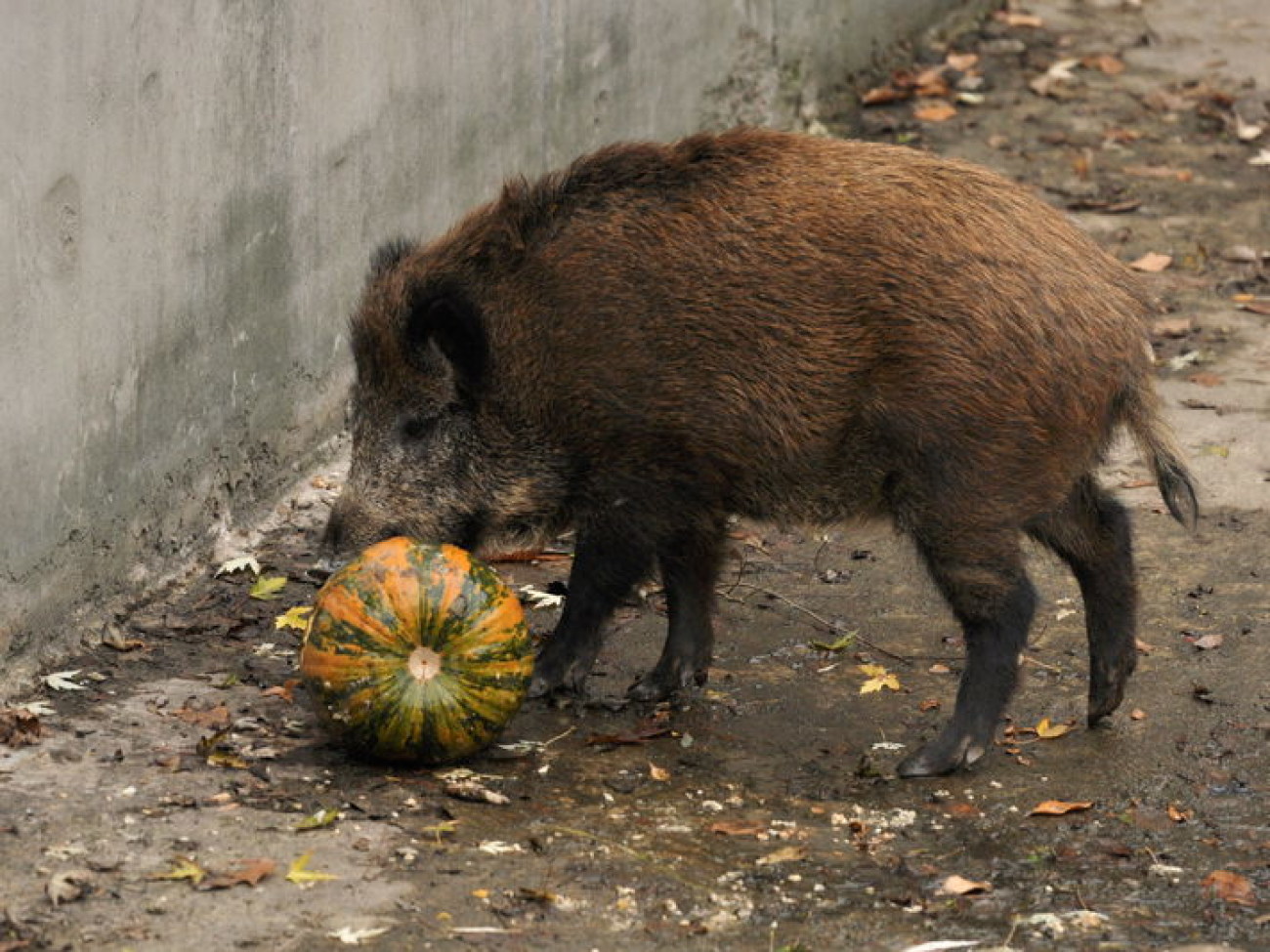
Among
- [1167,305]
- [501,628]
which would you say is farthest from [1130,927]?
[1167,305]

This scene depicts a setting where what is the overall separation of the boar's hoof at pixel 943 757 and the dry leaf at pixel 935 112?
5.60 metres

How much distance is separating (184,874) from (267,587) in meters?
2.05

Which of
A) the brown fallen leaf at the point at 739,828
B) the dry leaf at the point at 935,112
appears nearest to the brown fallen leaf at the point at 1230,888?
the brown fallen leaf at the point at 739,828

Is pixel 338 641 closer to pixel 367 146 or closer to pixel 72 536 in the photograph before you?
pixel 72 536

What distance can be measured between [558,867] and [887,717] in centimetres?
150

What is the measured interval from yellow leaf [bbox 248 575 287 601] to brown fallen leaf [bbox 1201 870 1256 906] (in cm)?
301

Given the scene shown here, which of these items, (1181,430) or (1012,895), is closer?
(1012,895)

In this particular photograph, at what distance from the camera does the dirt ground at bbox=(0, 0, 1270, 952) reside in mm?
4758

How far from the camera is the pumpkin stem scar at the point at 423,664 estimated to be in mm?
5406

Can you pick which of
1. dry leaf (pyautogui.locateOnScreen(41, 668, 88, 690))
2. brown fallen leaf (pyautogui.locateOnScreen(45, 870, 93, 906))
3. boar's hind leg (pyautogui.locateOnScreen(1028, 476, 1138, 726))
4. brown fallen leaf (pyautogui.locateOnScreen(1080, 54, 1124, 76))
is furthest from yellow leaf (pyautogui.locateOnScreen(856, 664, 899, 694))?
brown fallen leaf (pyautogui.locateOnScreen(1080, 54, 1124, 76))

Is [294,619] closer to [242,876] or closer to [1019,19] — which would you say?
[242,876]

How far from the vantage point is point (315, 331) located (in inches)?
293

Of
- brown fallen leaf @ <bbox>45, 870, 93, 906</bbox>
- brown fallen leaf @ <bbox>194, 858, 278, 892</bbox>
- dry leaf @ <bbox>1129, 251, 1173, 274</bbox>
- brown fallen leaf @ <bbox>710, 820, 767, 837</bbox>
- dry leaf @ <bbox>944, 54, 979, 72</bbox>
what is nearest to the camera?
brown fallen leaf @ <bbox>45, 870, 93, 906</bbox>

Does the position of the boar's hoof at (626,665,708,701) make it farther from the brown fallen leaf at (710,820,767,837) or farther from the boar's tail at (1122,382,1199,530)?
the boar's tail at (1122,382,1199,530)
